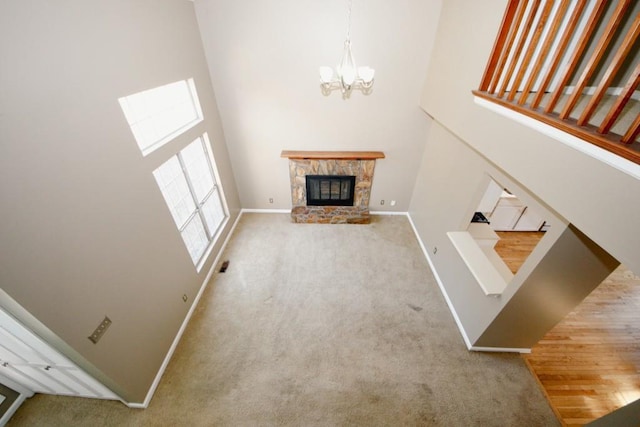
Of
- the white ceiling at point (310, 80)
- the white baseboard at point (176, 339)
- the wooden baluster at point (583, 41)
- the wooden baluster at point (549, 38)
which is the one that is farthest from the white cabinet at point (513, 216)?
the white baseboard at point (176, 339)

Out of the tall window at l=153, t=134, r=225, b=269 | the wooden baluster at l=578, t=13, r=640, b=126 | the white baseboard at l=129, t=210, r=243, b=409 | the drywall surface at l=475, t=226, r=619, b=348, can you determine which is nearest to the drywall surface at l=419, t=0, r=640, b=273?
the wooden baluster at l=578, t=13, r=640, b=126

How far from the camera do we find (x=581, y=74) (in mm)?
1917

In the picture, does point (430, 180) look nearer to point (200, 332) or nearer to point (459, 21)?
point (459, 21)

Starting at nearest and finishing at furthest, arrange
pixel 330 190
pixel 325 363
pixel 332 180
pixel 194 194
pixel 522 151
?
pixel 522 151 < pixel 325 363 < pixel 194 194 < pixel 332 180 < pixel 330 190

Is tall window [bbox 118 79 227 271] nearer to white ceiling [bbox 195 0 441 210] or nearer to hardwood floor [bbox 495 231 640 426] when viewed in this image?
white ceiling [bbox 195 0 441 210]

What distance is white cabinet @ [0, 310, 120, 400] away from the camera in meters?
1.94

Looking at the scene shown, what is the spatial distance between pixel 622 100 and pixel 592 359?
3632 mm

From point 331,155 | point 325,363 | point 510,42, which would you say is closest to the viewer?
point 510,42

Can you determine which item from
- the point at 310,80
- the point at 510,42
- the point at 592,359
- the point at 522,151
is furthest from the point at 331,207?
the point at 592,359

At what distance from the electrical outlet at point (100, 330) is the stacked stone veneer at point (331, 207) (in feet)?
11.3

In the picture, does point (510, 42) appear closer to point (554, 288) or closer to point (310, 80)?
point (554, 288)

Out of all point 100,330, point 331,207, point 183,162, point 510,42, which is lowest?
point 331,207

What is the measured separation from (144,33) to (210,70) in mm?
1486

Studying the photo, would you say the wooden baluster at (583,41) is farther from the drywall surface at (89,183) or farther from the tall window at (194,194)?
the tall window at (194,194)
